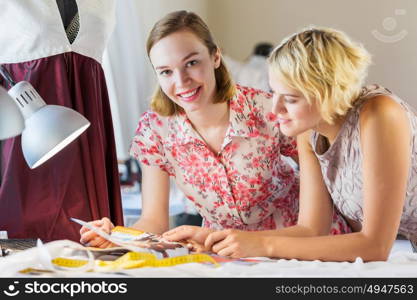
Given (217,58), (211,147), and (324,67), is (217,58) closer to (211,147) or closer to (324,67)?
(211,147)

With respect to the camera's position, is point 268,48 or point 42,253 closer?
point 42,253

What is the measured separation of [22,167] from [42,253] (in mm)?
542

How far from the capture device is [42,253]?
906 millimetres

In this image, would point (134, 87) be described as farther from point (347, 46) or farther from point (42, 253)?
point (42, 253)

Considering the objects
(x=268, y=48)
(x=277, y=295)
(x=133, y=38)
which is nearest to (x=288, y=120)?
(x=277, y=295)

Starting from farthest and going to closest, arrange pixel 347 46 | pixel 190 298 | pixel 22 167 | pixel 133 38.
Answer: pixel 133 38 → pixel 22 167 → pixel 347 46 → pixel 190 298

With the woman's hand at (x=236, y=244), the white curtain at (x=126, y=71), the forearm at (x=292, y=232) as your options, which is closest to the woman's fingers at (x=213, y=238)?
the woman's hand at (x=236, y=244)

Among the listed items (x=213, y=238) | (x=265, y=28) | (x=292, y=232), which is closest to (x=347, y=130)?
(x=292, y=232)

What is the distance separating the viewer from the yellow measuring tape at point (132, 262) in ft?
3.00

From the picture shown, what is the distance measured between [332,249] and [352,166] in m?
0.19

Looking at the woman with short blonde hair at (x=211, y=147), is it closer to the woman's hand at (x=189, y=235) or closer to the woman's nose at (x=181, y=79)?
the woman's nose at (x=181, y=79)

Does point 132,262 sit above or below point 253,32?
below

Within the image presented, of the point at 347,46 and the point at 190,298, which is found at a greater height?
the point at 347,46

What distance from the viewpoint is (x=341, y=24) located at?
4.27 metres
